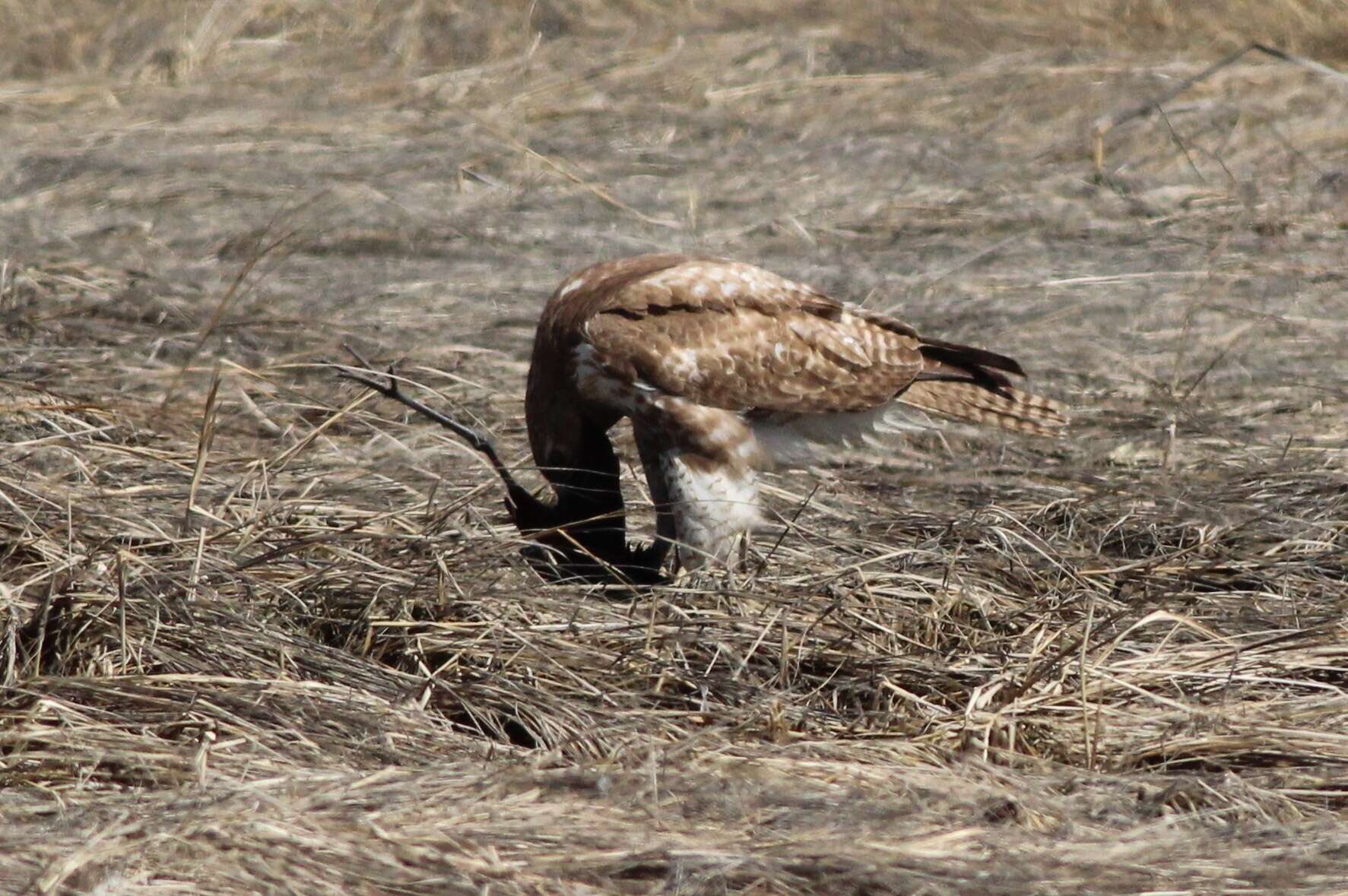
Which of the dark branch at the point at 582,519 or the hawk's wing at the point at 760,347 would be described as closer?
the dark branch at the point at 582,519

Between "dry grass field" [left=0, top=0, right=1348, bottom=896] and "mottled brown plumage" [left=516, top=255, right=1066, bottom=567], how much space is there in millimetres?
247

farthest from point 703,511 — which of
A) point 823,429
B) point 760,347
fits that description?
point 823,429

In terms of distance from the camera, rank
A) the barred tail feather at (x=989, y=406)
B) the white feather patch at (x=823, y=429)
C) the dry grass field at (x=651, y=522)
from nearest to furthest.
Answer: the dry grass field at (x=651, y=522) → the white feather patch at (x=823, y=429) → the barred tail feather at (x=989, y=406)

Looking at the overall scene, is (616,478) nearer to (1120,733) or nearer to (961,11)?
(1120,733)

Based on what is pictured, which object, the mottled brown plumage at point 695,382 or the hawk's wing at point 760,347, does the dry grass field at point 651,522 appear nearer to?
the mottled brown plumage at point 695,382

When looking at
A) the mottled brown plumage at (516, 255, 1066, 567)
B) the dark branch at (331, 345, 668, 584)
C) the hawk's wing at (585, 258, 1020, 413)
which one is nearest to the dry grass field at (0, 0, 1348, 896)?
the dark branch at (331, 345, 668, 584)

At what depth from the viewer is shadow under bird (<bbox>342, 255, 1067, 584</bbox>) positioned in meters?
4.33

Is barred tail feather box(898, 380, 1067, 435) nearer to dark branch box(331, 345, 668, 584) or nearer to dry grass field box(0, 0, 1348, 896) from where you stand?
dry grass field box(0, 0, 1348, 896)

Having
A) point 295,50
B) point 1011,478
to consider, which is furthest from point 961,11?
point 1011,478

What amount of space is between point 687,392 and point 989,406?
3.04 ft

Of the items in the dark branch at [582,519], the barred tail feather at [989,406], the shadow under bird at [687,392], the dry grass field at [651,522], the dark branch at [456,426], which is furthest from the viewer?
the barred tail feather at [989,406]

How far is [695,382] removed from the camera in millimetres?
4438

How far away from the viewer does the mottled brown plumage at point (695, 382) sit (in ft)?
14.3

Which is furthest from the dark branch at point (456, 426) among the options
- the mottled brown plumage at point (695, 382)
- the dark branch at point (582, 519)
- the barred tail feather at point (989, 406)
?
the barred tail feather at point (989, 406)
